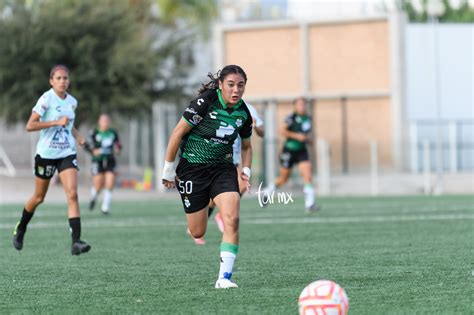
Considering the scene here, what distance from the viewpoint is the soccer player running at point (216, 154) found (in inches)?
368

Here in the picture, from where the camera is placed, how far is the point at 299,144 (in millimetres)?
22047

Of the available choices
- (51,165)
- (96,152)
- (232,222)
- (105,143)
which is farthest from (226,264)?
(105,143)

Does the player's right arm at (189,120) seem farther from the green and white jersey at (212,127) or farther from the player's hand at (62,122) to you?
the player's hand at (62,122)

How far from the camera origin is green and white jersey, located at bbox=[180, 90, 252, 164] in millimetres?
9498

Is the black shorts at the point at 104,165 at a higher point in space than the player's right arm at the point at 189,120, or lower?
lower

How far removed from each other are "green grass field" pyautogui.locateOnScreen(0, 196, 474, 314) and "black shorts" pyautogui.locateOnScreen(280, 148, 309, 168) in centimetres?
226

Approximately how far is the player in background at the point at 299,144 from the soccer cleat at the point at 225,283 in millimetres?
12096

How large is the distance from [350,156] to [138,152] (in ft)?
29.6

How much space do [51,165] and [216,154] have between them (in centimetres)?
385

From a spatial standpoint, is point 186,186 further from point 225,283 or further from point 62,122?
point 62,122

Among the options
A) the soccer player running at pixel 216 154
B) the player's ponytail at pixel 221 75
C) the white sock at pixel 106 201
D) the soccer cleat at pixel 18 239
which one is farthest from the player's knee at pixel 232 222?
the white sock at pixel 106 201

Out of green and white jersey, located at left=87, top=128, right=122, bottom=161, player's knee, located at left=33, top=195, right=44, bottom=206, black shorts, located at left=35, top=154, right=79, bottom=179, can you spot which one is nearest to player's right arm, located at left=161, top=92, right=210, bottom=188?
black shorts, located at left=35, top=154, right=79, bottom=179

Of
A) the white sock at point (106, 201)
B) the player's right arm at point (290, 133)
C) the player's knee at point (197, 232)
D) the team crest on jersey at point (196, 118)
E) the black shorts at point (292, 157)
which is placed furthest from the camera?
the white sock at point (106, 201)

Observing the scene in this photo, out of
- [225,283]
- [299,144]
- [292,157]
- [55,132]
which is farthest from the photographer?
[292,157]
